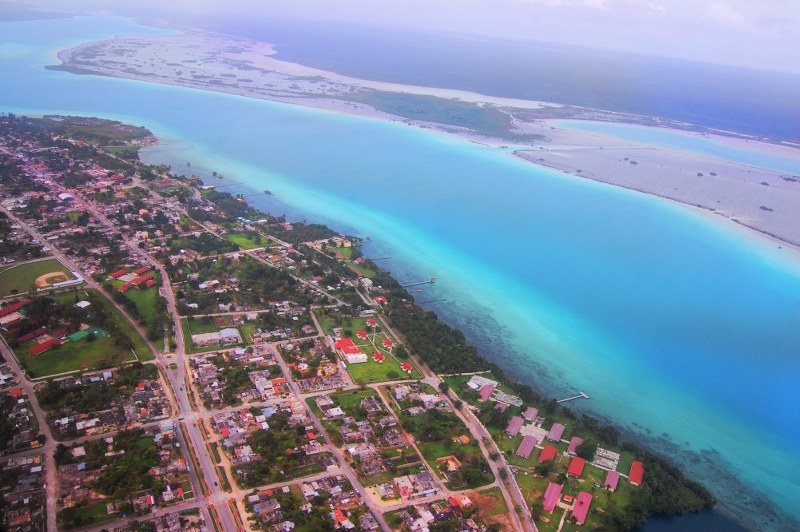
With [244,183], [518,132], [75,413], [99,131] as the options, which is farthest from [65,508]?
[518,132]

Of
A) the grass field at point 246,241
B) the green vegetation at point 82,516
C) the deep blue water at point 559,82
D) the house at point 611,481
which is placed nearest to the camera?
the green vegetation at point 82,516

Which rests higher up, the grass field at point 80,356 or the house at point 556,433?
the house at point 556,433

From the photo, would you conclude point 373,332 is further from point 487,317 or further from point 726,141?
point 726,141

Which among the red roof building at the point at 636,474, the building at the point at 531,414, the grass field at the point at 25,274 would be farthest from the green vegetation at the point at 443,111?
the red roof building at the point at 636,474

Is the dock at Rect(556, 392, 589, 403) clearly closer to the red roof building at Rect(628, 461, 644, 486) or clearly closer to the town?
the town

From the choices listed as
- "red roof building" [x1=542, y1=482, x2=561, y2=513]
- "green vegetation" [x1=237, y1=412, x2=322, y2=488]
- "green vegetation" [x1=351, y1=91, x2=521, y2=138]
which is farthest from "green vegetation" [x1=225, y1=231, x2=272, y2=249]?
"green vegetation" [x1=351, y1=91, x2=521, y2=138]

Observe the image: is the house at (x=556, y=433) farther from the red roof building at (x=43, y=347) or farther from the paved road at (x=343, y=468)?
the red roof building at (x=43, y=347)

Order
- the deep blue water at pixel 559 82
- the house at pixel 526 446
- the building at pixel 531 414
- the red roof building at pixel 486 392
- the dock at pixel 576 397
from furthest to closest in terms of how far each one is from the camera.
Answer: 1. the deep blue water at pixel 559 82
2. the dock at pixel 576 397
3. the red roof building at pixel 486 392
4. the building at pixel 531 414
5. the house at pixel 526 446
